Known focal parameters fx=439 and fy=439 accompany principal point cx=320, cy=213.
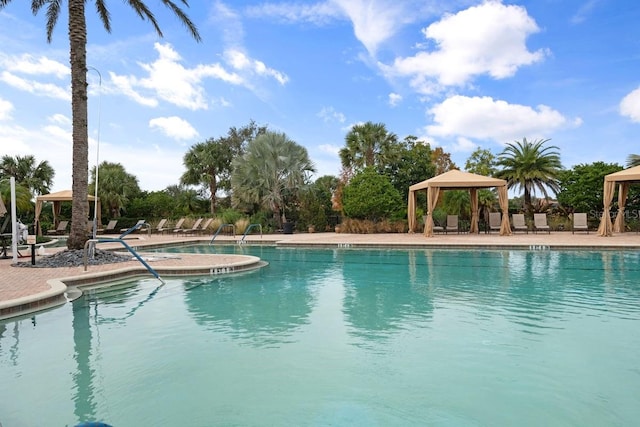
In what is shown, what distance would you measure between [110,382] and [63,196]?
70.7 ft

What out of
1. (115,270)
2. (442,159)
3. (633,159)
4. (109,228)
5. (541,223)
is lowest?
(115,270)

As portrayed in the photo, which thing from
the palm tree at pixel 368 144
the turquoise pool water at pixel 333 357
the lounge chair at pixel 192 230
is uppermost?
the palm tree at pixel 368 144

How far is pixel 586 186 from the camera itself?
21.2 metres

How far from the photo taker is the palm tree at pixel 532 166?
77.4ft

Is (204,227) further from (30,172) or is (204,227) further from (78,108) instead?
(30,172)

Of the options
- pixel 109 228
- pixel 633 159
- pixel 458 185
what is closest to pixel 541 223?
pixel 458 185

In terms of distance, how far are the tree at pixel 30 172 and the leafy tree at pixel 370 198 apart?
19851 millimetres

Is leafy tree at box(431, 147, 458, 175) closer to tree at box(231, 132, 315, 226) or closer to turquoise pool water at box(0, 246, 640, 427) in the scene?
tree at box(231, 132, 315, 226)

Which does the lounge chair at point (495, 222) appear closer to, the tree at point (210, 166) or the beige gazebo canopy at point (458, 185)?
the beige gazebo canopy at point (458, 185)

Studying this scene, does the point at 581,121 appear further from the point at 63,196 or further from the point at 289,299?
the point at 63,196

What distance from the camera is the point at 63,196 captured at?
21875 millimetres

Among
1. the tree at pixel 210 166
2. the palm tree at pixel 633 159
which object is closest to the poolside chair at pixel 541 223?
the palm tree at pixel 633 159

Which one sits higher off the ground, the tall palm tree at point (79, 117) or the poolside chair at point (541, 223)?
the tall palm tree at point (79, 117)

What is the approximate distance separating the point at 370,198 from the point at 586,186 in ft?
34.3
